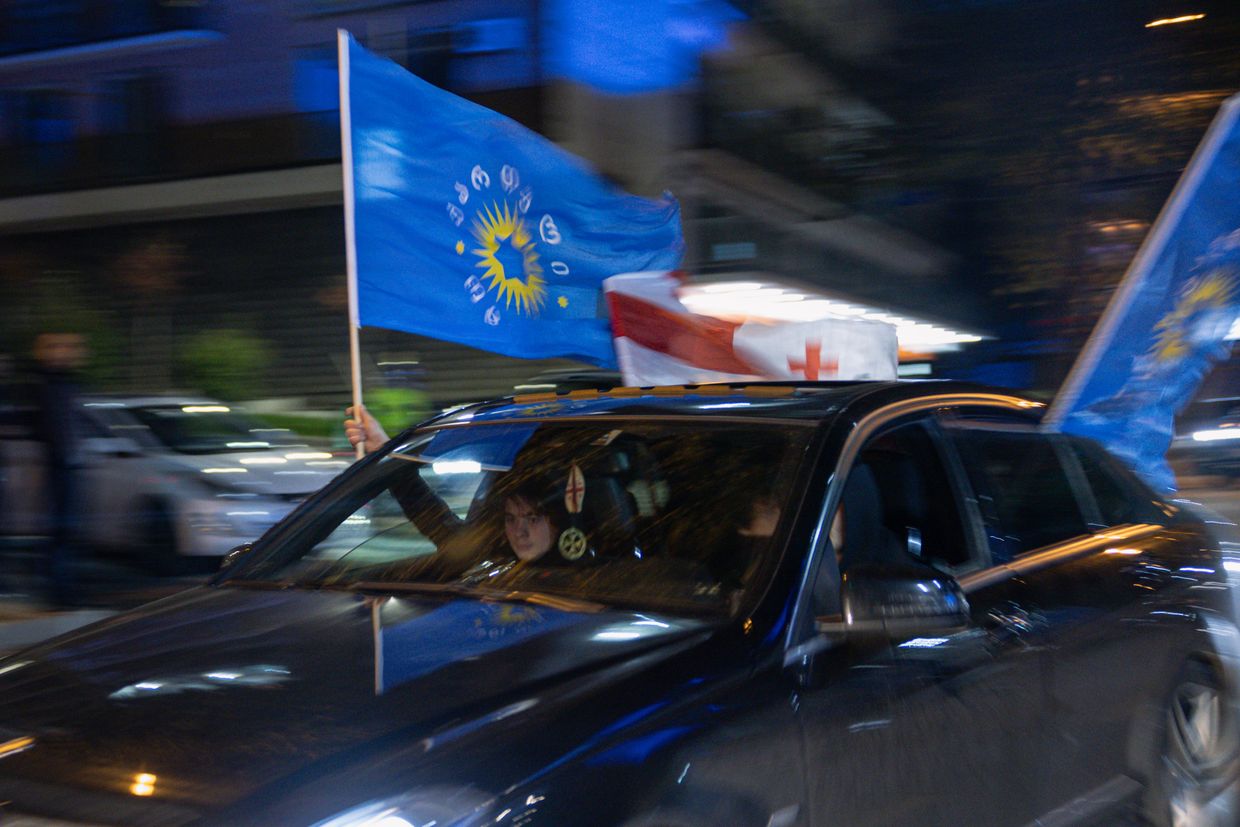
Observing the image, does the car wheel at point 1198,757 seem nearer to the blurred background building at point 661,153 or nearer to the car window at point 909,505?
the car window at point 909,505

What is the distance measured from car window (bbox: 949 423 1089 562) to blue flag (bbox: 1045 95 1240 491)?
47cm

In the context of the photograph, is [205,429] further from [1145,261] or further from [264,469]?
[1145,261]

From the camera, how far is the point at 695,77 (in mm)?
16438

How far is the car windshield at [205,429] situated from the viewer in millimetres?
10742

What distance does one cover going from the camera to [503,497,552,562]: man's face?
141 inches

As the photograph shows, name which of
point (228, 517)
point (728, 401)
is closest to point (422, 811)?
point (728, 401)

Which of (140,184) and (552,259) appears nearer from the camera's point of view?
(552,259)

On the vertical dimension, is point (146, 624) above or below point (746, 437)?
below

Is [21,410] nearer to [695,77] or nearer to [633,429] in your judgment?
[633,429]

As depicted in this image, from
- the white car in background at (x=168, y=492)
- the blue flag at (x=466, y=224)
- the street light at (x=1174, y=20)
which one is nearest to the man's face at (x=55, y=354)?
the white car in background at (x=168, y=492)

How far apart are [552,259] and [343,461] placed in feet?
18.9

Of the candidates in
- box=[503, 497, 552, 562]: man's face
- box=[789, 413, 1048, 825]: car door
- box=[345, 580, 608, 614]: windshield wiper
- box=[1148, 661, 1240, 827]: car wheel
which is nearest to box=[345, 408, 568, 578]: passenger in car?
box=[503, 497, 552, 562]: man's face

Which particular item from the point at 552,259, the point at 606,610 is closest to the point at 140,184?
the point at 552,259

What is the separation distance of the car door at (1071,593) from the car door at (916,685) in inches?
3.7
